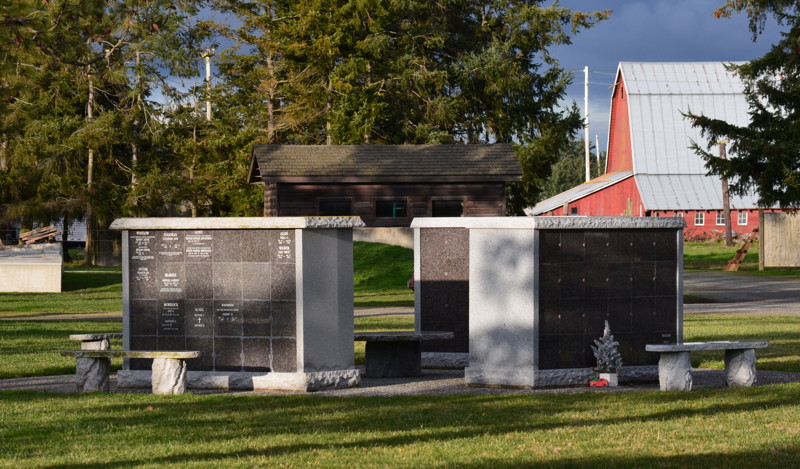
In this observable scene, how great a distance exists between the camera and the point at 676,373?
1245cm

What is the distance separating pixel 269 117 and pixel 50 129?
1018 centimetres

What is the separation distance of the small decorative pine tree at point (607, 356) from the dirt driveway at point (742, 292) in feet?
44.6

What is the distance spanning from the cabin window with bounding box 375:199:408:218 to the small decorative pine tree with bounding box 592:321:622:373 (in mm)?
32710

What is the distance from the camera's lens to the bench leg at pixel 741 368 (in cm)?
1287

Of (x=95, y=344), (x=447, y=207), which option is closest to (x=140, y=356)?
(x=95, y=344)

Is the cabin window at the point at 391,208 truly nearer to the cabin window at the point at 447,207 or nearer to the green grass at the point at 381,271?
the cabin window at the point at 447,207

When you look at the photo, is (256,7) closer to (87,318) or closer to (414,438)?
(87,318)

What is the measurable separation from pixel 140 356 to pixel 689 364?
6.20 m

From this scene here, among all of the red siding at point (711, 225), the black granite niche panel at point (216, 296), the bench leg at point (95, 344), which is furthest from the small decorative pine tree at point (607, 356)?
the red siding at point (711, 225)

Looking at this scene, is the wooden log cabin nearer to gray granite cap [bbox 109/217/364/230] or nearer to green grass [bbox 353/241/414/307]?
green grass [bbox 353/241/414/307]

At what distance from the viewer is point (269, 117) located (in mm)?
53125

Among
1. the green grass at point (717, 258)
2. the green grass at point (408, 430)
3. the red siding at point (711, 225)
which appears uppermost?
the red siding at point (711, 225)

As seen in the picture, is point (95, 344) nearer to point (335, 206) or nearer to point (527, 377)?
point (527, 377)

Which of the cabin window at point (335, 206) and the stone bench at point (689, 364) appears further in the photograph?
the cabin window at point (335, 206)
